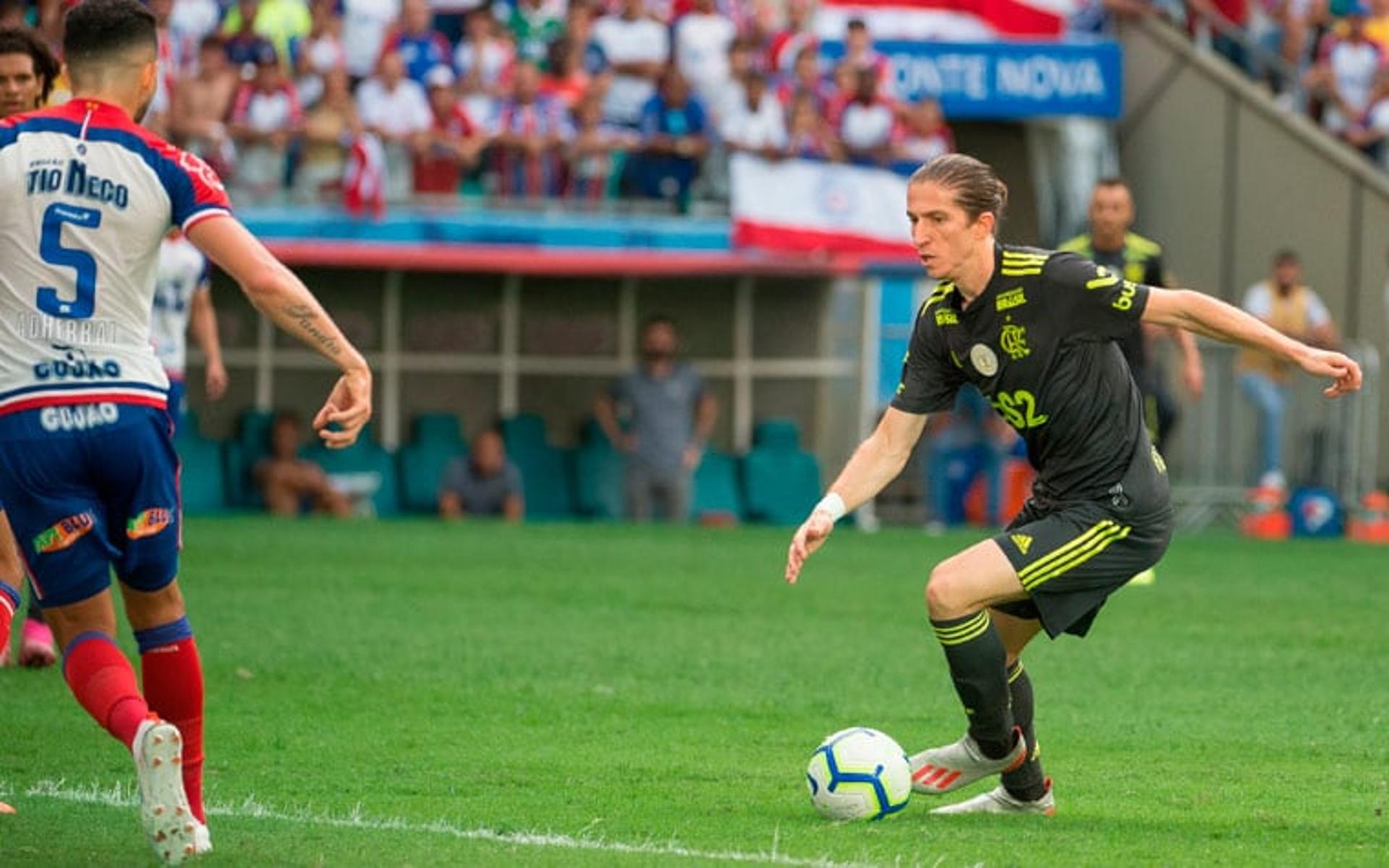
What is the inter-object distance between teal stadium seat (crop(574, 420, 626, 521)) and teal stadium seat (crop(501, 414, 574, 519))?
12 centimetres

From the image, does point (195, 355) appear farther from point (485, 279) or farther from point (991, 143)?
point (991, 143)

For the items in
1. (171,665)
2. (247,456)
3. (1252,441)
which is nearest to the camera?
(171,665)

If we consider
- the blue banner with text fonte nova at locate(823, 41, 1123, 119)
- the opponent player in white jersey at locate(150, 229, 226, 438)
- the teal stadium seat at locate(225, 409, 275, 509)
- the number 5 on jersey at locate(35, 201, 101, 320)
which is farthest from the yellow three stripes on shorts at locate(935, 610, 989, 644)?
the blue banner with text fonte nova at locate(823, 41, 1123, 119)

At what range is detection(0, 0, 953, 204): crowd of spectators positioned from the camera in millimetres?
21391

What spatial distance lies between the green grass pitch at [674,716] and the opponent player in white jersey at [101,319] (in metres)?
0.96

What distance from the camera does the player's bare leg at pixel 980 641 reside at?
24.7ft

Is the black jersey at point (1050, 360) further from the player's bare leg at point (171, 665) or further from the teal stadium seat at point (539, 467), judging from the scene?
the teal stadium seat at point (539, 467)

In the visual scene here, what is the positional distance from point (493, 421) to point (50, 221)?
56.6ft

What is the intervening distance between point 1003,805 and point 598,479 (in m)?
15.9

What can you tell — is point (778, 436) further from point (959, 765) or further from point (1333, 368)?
point (1333, 368)

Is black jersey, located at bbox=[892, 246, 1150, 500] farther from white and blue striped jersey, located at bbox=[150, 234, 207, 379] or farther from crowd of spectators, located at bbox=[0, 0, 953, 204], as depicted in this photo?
crowd of spectators, located at bbox=[0, 0, 953, 204]

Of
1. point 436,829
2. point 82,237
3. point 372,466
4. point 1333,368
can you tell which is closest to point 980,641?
point 1333,368

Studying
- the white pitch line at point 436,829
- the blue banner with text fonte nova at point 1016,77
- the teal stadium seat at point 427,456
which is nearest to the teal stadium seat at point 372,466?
the teal stadium seat at point 427,456

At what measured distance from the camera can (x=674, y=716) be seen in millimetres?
10406
